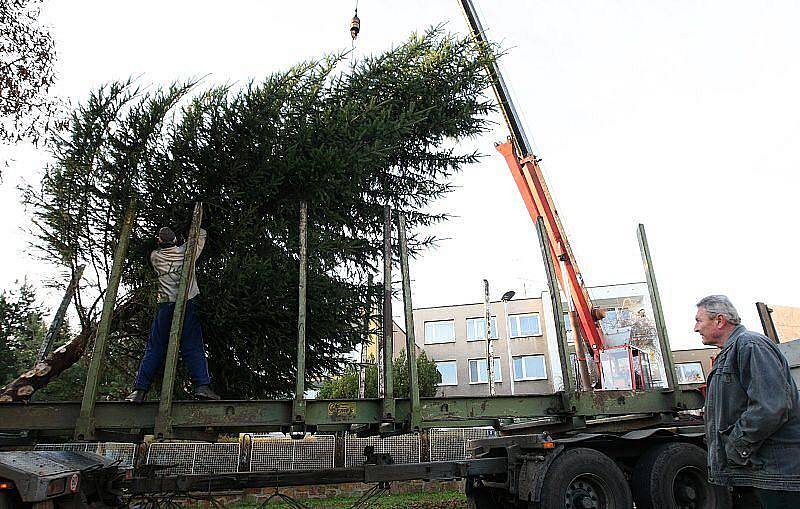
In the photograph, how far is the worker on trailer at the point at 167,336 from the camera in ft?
18.4

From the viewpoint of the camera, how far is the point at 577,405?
235 inches

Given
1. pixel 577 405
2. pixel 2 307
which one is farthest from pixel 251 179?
pixel 2 307

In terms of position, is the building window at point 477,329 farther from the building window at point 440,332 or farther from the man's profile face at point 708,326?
the man's profile face at point 708,326

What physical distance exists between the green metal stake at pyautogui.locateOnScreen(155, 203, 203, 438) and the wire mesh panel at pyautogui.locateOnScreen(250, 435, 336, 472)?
23.1 ft

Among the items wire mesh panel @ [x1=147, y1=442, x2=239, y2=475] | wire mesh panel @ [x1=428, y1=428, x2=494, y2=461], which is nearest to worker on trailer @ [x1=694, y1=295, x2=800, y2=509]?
wire mesh panel @ [x1=428, y1=428, x2=494, y2=461]

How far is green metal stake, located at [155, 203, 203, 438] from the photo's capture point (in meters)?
4.89

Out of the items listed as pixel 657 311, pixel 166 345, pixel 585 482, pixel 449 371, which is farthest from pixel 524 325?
pixel 166 345

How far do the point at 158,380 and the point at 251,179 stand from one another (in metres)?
3.06

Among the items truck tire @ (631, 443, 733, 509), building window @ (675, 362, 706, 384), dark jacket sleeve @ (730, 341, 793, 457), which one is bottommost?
truck tire @ (631, 443, 733, 509)

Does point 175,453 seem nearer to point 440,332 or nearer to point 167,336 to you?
point 167,336

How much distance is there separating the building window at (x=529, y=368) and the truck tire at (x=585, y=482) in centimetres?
2978

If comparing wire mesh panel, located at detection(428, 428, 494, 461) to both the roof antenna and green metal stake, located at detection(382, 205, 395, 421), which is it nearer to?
green metal stake, located at detection(382, 205, 395, 421)

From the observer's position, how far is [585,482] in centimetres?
589

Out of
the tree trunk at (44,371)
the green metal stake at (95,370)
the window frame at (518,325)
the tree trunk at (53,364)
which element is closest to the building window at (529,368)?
the window frame at (518,325)
